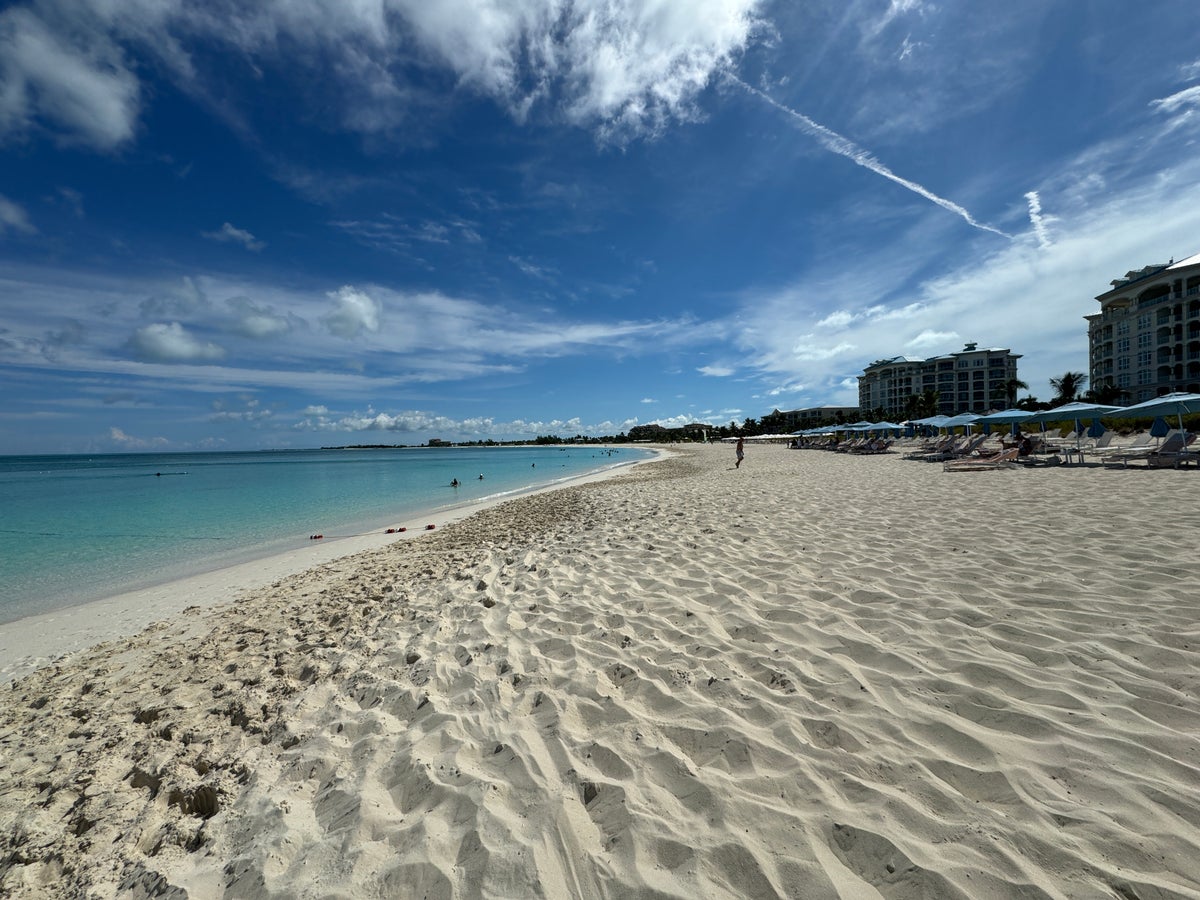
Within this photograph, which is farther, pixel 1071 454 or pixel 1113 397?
pixel 1113 397

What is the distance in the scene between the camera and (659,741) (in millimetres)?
2752

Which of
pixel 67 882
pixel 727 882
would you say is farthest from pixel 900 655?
pixel 67 882

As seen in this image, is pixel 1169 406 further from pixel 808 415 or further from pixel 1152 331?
pixel 808 415

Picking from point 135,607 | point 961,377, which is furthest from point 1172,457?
point 961,377

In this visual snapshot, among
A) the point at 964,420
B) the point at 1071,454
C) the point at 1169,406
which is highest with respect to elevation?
the point at 1169,406

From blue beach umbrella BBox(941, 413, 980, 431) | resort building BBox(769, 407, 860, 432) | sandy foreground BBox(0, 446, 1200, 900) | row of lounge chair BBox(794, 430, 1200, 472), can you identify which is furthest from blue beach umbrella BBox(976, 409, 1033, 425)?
resort building BBox(769, 407, 860, 432)

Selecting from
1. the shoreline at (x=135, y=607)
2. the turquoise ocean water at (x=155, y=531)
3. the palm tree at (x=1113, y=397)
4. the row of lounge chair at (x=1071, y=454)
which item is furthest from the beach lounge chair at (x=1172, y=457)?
the palm tree at (x=1113, y=397)

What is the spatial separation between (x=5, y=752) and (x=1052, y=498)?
13.9 meters

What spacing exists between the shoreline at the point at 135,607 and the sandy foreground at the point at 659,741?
76 centimetres

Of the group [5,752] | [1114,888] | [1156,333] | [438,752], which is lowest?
[5,752]

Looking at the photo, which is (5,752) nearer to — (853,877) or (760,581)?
(853,877)

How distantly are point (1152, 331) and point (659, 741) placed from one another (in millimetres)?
83885

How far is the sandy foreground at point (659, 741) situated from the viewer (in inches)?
78.6

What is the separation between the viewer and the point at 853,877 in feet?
6.12
